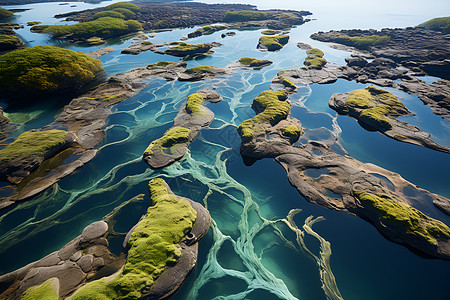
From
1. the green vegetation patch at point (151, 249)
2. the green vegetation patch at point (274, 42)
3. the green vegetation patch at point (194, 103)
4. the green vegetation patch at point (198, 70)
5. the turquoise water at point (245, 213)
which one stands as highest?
the green vegetation patch at point (274, 42)

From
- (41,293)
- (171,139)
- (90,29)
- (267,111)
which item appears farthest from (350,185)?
(90,29)

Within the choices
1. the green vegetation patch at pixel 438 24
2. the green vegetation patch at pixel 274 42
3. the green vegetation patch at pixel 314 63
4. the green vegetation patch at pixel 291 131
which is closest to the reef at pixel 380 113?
the green vegetation patch at pixel 291 131

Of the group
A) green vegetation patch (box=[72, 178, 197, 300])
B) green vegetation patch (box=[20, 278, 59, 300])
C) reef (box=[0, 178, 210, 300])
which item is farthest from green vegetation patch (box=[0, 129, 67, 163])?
green vegetation patch (box=[20, 278, 59, 300])

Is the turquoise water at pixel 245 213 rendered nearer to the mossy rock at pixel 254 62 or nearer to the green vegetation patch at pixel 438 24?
the mossy rock at pixel 254 62

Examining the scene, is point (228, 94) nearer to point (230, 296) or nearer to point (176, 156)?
point (176, 156)

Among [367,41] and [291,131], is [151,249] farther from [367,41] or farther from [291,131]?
[367,41]

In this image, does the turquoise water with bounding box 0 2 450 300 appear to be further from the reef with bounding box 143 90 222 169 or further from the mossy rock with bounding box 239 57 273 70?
the mossy rock with bounding box 239 57 273 70
